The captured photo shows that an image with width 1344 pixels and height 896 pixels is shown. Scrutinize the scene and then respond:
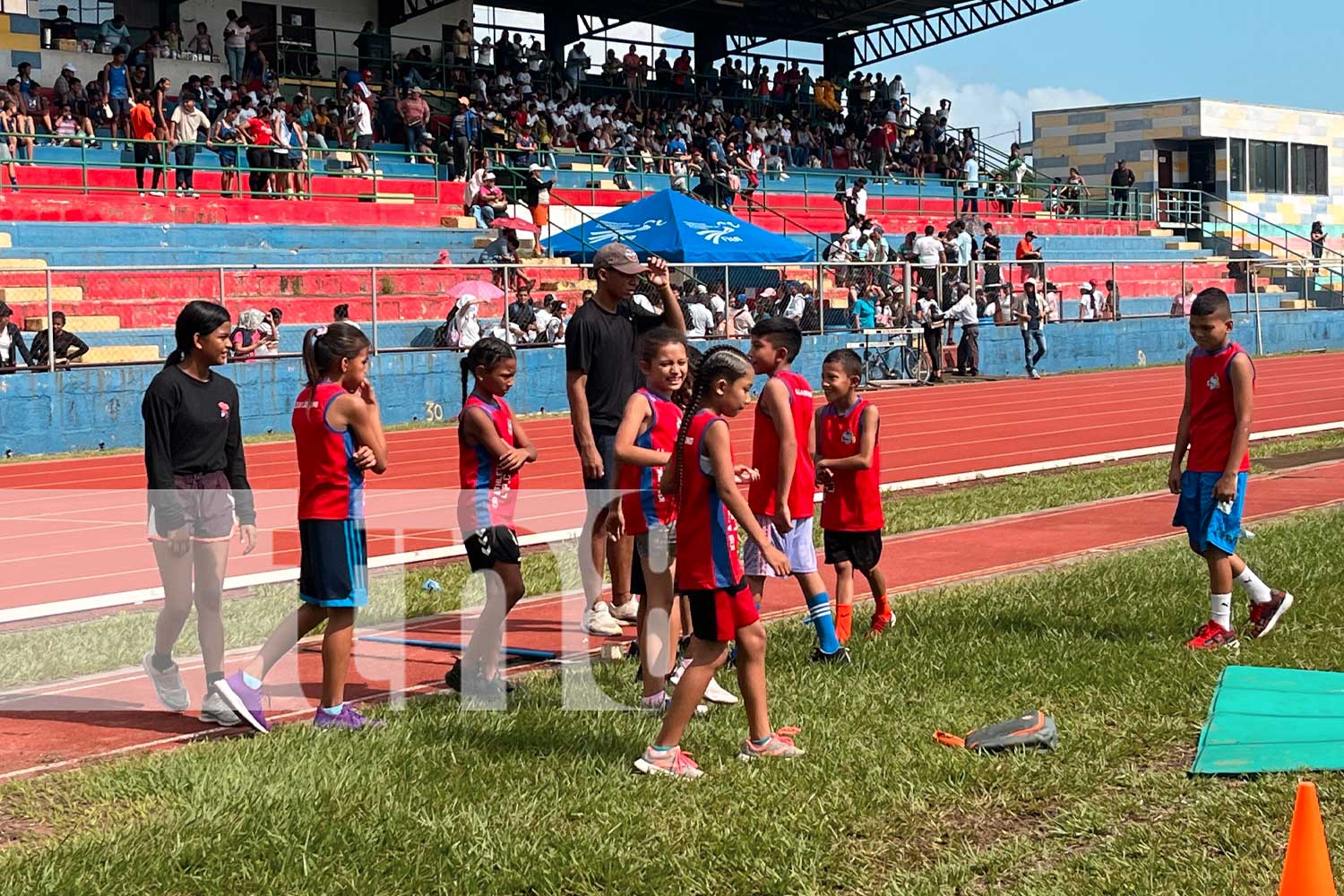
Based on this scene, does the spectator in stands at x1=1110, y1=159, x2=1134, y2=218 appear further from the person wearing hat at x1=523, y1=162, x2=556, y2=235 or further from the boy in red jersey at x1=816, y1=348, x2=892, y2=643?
the boy in red jersey at x1=816, y1=348, x2=892, y2=643

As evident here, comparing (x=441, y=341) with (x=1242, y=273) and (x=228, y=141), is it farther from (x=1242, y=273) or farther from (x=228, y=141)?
(x=1242, y=273)

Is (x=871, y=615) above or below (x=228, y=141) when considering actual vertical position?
below

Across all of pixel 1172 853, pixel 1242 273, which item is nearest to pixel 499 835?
pixel 1172 853

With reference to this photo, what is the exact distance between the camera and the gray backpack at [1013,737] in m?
6.38

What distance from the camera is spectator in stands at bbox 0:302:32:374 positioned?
1912cm

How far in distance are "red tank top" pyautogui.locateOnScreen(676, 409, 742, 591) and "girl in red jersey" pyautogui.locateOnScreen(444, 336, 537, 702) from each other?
133 centimetres

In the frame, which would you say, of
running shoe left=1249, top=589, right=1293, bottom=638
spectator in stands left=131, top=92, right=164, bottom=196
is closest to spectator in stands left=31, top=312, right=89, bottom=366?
spectator in stands left=131, top=92, right=164, bottom=196

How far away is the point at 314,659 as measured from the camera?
28.3 ft

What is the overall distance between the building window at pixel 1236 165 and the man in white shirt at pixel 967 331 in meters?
31.7

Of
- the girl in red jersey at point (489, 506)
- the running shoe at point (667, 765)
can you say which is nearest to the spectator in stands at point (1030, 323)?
the girl in red jersey at point (489, 506)

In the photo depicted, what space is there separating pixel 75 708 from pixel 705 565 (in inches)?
128

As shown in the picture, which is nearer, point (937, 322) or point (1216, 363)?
point (1216, 363)

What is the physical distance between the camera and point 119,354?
20812 millimetres

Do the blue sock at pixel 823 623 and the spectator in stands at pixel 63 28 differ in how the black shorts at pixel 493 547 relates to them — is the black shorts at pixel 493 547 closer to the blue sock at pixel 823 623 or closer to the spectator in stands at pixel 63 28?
the blue sock at pixel 823 623
